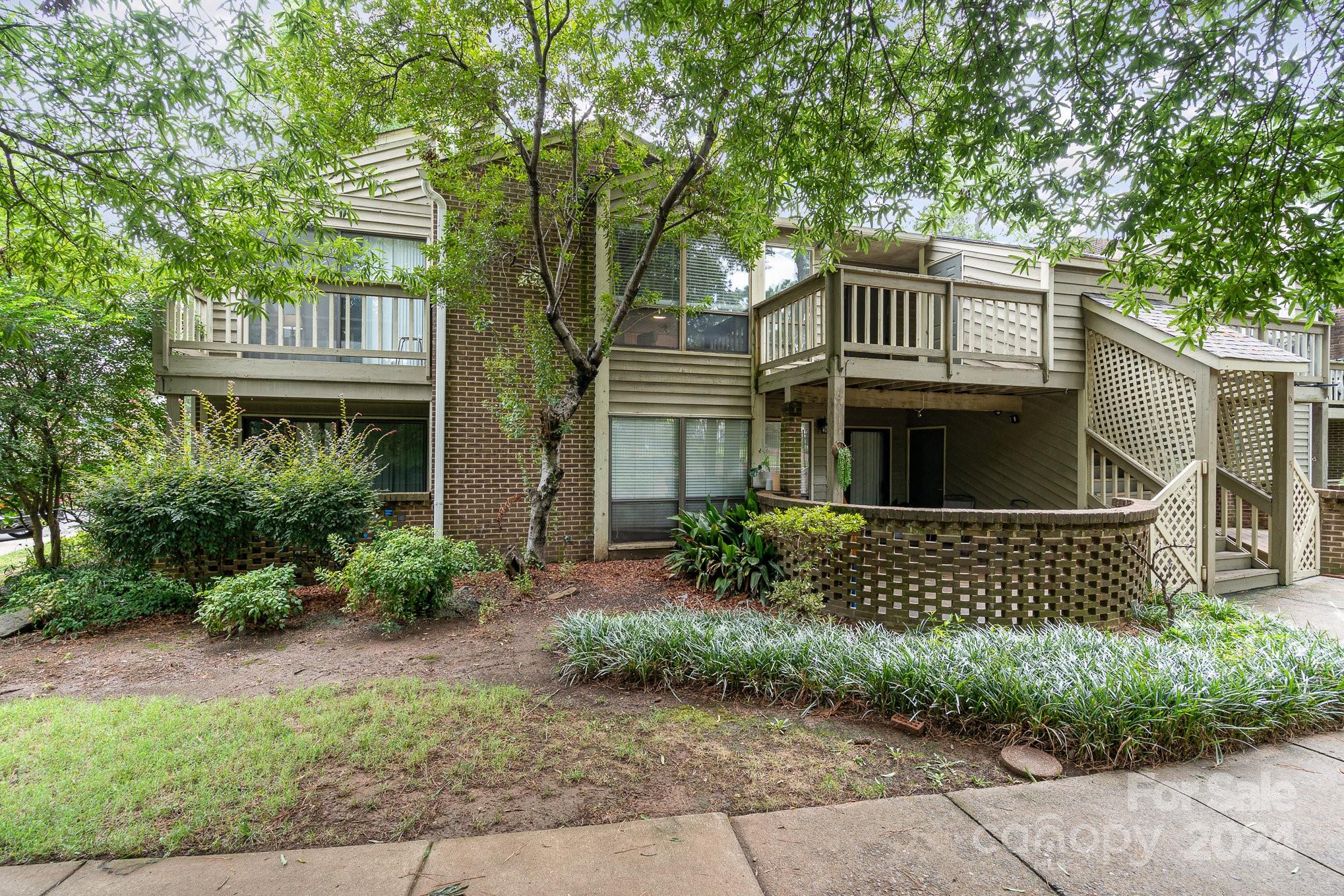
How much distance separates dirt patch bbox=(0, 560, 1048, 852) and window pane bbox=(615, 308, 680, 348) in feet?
14.5

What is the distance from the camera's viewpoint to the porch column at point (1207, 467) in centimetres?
694

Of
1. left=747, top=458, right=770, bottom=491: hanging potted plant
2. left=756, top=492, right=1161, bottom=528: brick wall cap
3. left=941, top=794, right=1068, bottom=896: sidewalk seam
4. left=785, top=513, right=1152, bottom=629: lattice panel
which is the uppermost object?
left=747, top=458, right=770, bottom=491: hanging potted plant

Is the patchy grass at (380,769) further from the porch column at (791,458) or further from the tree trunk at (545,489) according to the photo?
the porch column at (791,458)

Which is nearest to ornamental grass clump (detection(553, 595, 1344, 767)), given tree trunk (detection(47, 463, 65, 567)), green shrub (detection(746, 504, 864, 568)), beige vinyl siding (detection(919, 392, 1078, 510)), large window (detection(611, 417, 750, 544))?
green shrub (detection(746, 504, 864, 568))

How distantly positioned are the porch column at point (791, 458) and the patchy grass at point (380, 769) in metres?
6.09

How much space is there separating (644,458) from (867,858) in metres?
6.86

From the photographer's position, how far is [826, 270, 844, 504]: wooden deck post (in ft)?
24.1

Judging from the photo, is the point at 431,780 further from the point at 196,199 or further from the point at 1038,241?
the point at 1038,241

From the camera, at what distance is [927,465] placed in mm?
11828

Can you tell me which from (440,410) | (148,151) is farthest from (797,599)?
(148,151)

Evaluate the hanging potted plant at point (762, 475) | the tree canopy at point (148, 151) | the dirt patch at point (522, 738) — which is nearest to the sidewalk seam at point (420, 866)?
the dirt patch at point (522, 738)

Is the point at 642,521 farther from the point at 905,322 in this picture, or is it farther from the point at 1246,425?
the point at 1246,425

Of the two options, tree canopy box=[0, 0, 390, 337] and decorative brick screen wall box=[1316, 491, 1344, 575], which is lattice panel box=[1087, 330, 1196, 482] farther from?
tree canopy box=[0, 0, 390, 337]

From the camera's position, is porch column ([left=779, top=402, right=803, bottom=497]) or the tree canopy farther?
porch column ([left=779, top=402, right=803, bottom=497])
